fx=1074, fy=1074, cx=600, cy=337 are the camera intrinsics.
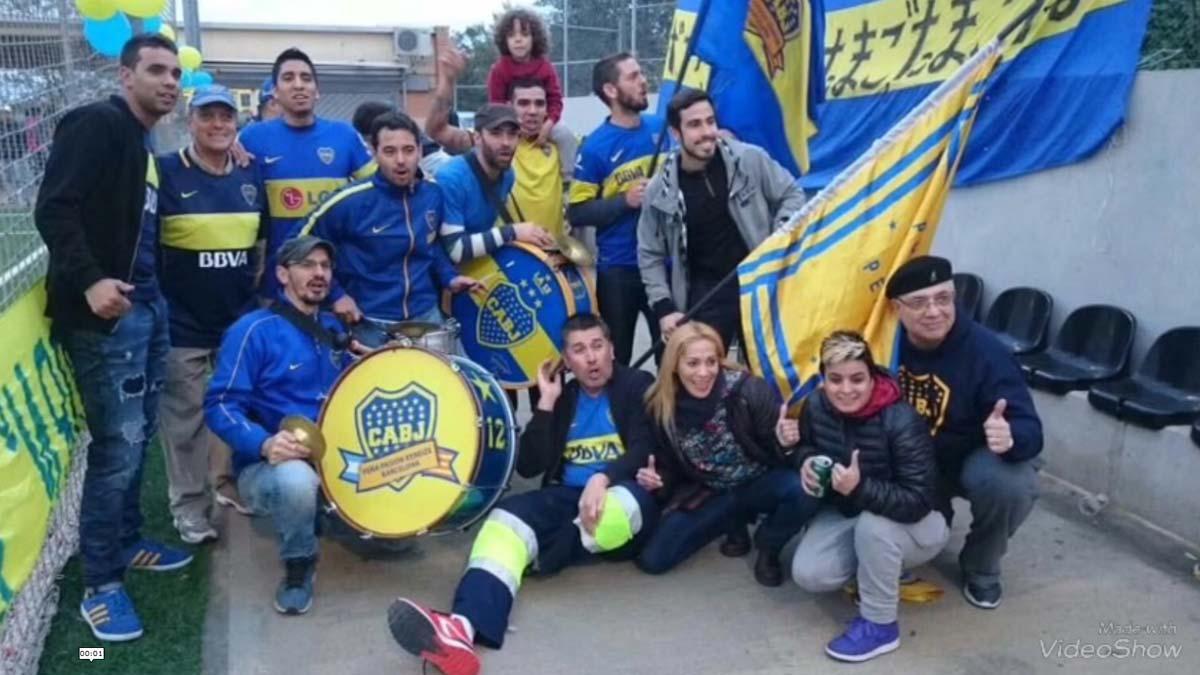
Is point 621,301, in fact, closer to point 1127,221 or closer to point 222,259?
point 222,259

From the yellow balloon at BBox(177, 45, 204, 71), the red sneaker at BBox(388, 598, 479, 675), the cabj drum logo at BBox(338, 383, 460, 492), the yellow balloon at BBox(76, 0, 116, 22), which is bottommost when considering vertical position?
the red sneaker at BBox(388, 598, 479, 675)

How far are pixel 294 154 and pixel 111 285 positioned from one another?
1.62m

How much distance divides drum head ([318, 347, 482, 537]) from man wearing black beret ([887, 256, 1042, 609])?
1.66m

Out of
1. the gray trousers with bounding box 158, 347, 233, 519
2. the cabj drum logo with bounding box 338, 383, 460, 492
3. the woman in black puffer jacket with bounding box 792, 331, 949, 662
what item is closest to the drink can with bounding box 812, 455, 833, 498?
the woman in black puffer jacket with bounding box 792, 331, 949, 662

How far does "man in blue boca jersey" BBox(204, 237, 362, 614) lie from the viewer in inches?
154

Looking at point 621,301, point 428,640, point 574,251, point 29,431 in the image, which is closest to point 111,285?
point 29,431

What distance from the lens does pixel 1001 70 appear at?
19.5ft

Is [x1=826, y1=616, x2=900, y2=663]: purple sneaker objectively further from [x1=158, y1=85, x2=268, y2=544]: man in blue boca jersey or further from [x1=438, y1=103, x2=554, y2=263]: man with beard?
[x1=158, y1=85, x2=268, y2=544]: man in blue boca jersey

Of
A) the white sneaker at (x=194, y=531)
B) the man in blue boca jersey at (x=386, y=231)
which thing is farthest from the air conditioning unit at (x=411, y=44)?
the white sneaker at (x=194, y=531)

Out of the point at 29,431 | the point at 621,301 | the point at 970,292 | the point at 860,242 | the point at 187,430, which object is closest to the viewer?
the point at 29,431

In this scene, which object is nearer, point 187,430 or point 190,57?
point 187,430

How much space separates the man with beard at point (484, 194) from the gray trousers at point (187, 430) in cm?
120

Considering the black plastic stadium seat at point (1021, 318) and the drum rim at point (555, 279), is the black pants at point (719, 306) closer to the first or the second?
the drum rim at point (555, 279)

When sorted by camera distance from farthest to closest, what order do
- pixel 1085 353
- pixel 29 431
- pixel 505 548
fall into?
1. pixel 1085 353
2. pixel 505 548
3. pixel 29 431
